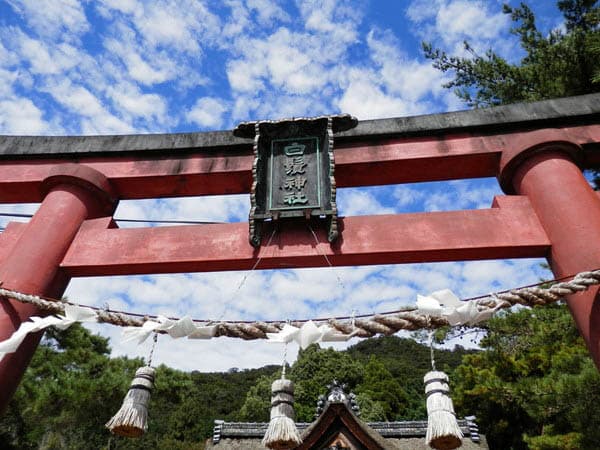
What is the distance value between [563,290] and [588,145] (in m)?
2.27

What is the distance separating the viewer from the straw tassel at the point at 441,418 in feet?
8.22

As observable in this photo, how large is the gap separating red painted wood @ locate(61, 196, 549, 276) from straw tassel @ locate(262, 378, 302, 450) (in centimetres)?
134

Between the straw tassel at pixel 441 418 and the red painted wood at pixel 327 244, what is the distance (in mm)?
1348

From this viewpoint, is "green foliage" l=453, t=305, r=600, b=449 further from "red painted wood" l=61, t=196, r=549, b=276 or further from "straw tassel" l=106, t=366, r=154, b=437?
"straw tassel" l=106, t=366, r=154, b=437

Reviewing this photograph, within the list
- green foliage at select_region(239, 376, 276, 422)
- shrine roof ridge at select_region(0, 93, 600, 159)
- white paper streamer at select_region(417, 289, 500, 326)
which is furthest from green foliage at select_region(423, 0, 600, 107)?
green foliage at select_region(239, 376, 276, 422)

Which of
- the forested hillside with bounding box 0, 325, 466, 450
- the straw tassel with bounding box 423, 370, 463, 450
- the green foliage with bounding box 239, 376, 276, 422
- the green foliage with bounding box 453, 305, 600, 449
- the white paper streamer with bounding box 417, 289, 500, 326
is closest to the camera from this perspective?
the straw tassel with bounding box 423, 370, 463, 450

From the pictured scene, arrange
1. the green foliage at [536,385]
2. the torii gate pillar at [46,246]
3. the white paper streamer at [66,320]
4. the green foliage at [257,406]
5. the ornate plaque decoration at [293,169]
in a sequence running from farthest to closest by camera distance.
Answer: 1. the green foliage at [257,406]
2. the green foliage at [536,385]
3. the ornate plaque decoration at [293,169]
4. the torii gate pillar at [46,246]
5. the white paper streamer at [66,320]

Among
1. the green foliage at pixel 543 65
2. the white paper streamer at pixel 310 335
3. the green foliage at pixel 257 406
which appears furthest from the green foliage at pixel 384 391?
the white paper streamer at pixel 310 335

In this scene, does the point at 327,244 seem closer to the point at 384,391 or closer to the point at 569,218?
the point at 569,218

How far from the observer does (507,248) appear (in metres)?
3.70

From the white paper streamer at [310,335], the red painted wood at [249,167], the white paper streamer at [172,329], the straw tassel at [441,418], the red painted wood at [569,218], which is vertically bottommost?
the straw tassel at [441,418]

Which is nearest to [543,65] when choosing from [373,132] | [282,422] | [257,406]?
[373,132]

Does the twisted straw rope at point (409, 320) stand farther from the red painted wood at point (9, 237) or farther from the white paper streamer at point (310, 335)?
the red painted wood at point (9, 237)

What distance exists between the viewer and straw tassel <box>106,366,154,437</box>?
279cm
